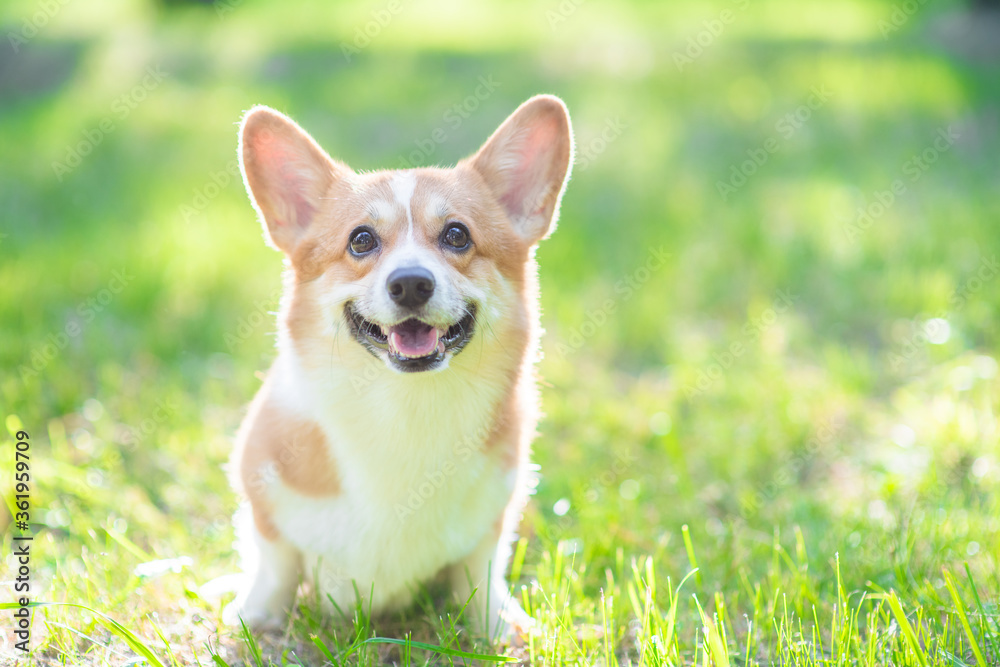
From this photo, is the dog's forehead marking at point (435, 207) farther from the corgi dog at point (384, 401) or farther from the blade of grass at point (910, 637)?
the blade of grass at point (910, 637)

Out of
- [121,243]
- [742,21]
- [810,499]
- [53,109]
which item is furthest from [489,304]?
[742,21]

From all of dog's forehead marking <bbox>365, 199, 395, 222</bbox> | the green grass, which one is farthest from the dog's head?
the green grass

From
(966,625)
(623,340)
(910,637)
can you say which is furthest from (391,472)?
(623,340)

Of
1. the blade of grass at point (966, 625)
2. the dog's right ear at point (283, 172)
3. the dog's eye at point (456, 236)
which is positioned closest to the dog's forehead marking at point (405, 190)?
the dog's eye at point (456, 236)

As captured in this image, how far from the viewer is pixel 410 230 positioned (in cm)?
253

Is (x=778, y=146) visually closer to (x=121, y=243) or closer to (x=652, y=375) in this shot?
(x=652, y=375)

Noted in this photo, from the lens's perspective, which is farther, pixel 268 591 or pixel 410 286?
pixel 268 591

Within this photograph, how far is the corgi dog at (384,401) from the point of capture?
2.49 m

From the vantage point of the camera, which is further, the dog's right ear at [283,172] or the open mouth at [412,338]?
the dog's right ear at [283,172]

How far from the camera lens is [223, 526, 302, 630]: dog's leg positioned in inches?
103

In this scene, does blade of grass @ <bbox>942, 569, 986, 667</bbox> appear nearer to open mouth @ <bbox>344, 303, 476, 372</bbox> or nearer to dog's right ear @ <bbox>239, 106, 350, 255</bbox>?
open mouth @ <bbox>344, 303, 476, 372</bbox>

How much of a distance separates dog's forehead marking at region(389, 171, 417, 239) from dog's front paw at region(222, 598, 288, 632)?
119 cm

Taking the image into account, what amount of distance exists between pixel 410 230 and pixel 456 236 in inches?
5.8

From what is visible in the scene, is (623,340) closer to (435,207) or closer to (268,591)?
(435,207)
